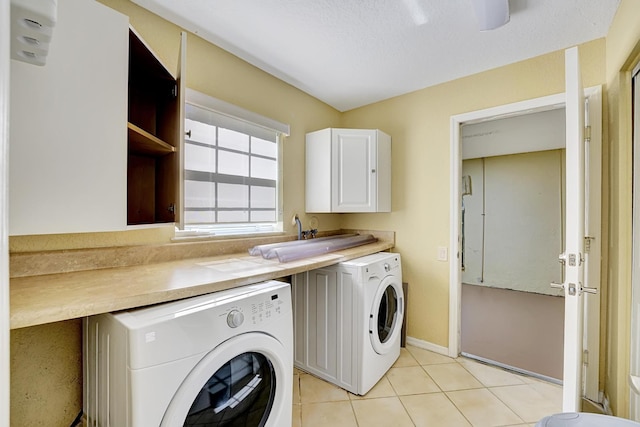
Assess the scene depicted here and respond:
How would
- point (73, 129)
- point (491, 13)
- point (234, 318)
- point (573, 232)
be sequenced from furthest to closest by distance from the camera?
point (491, 13) < point (573, 232) < point (234, 318) < point (73, 129)

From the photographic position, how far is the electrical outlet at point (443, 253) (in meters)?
2.36

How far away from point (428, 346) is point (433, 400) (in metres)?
0.71

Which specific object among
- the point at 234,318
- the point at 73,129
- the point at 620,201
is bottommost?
the point at 234,318

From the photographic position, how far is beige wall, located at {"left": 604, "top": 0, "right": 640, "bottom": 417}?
4.56 feet

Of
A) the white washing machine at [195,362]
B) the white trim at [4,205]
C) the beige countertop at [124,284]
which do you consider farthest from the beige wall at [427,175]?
the white trim at [4,205]

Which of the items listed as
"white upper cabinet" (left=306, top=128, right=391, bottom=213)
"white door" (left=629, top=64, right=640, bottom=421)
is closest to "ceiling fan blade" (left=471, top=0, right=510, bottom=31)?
"white door" (left=629, top=64, right=640, bottom=421)

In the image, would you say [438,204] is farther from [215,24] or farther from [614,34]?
[215,24]

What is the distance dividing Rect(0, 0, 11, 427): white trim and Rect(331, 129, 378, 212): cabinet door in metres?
2.10

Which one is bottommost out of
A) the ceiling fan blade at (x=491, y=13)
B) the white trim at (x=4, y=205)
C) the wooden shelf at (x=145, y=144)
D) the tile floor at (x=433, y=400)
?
the tile floor at (x=433, y=400)

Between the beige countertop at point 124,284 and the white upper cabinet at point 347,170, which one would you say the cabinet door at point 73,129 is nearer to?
the beige countertop at point 124,284

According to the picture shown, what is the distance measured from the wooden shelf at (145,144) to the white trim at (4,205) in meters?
0.73

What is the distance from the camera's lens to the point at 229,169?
1973 millimetres

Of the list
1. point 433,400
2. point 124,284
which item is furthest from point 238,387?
point 433,400

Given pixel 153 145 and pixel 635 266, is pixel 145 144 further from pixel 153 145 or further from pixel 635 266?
pixel 635 266
